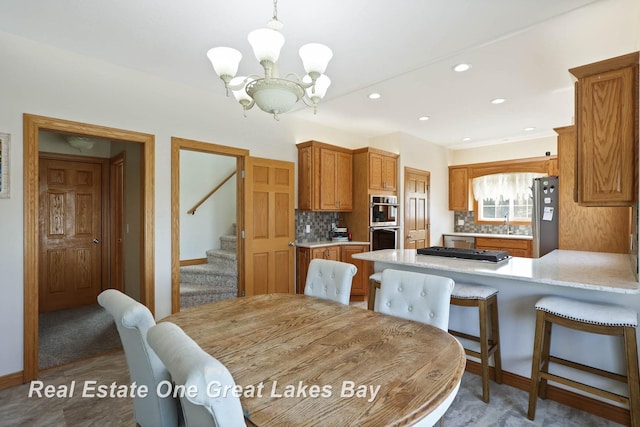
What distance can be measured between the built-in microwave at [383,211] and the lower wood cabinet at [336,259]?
46cm

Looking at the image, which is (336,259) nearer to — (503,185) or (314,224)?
(314,224)

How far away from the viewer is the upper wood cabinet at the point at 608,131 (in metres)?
1.99

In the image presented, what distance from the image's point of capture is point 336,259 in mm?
4402

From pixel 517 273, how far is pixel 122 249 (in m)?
4.58

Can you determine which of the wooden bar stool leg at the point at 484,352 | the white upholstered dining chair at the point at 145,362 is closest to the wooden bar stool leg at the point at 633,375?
the wooden bar stool leg at the point at 484,352

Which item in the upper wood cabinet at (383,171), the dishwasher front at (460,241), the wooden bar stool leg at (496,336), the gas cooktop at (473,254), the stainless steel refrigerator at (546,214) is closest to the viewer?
the wooden bar stool leg at (496,336)

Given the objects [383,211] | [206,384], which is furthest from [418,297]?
[383,211]

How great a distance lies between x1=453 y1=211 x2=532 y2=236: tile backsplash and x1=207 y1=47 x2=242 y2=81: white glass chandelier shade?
19.7 ft

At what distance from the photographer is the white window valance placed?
5.89 metres

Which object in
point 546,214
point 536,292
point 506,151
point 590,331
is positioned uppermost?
point 506,151

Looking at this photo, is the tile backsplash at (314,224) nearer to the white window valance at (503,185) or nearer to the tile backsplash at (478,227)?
the tile backsplash at (478,227)

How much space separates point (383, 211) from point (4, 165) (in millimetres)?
4193

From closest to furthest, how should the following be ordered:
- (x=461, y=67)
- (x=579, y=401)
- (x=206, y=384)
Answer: (x=206, y=384), (x=579, y=401), (x=461, y=67)

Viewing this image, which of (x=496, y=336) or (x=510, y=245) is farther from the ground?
(x=510, y=245)
